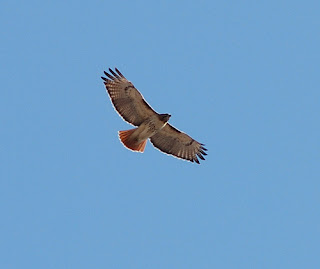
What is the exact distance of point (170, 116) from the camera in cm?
2419

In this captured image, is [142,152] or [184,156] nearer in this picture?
[142,152]

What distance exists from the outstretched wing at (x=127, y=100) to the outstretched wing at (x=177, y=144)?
86 centimetres

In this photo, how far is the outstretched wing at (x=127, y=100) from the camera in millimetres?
24250

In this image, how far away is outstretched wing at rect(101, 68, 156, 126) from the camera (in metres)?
24.2

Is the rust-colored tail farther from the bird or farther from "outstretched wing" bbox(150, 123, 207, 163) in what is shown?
"outstretched wing" bbox(150, 123, 207, 163)

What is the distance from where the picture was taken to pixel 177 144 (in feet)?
84.4

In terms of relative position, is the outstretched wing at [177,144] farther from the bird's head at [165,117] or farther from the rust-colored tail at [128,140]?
the rust-colored tail at [128,140]

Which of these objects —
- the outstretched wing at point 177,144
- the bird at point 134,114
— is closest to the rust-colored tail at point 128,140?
the bird at point 134,114

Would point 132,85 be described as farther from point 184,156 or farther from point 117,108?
point 184,156

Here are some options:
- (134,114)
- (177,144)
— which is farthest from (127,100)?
(177,144)

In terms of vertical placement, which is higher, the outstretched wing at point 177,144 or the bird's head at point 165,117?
the outstretched wing at point 177,144

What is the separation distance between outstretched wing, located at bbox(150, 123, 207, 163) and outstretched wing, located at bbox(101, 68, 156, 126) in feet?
2.82

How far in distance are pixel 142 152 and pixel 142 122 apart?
87 centimetres

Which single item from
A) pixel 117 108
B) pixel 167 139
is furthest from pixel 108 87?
pixel 167 139
